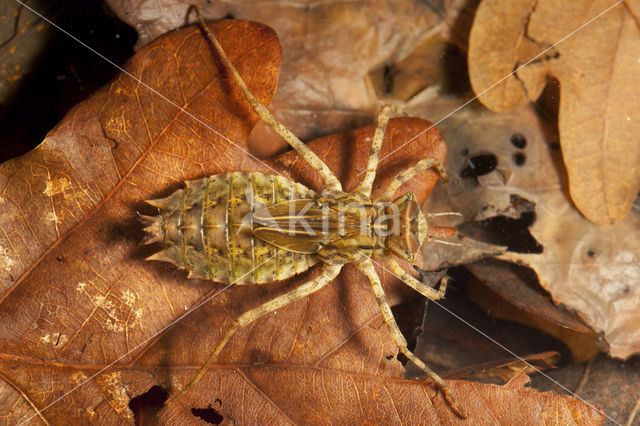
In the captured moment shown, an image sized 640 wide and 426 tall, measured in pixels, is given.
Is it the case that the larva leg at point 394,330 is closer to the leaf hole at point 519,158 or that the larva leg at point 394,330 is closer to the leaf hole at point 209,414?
the leaf hole at point 209,414

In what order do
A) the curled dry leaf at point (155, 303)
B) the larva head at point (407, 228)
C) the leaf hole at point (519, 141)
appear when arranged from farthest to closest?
1. the leaf hole at point (519, 141)
2. the larva head at point (407, 228)
3. the curled dry leaf at point (155, 303)

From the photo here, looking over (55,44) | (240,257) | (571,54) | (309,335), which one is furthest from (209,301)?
(571,54)

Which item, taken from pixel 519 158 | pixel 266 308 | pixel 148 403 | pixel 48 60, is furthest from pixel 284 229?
pixel 48 60

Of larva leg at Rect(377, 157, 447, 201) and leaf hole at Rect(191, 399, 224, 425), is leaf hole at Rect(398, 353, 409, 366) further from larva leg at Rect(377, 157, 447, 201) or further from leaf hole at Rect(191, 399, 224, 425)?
leaf hole at Rect(191, 399, 224, 425)

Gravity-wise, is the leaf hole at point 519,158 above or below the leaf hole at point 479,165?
below

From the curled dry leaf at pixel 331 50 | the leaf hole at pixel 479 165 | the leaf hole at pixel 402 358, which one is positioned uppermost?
the curled dry leaf at pixel 331 50

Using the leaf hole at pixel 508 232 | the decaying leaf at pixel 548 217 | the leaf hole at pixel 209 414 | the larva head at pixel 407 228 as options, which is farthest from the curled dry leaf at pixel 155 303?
the leaf hole at pixel 508 232

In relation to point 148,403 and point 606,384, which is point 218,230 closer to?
point 148,403
